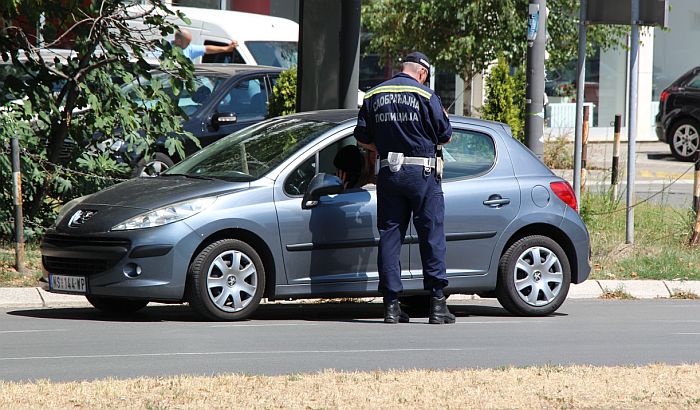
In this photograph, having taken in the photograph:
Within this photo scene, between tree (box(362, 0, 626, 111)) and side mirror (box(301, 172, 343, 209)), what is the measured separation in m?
12.8

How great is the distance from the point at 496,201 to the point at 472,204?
192mm

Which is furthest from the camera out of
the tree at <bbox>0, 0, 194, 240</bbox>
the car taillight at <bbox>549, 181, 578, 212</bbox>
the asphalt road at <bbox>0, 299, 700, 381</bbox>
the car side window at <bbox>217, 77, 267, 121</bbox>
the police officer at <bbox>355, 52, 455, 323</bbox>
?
the car side window at <bbox>217, 77, 267, 121</bbox>

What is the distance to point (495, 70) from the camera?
1886 cm

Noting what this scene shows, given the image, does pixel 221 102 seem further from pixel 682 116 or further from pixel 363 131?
pixel 682 116

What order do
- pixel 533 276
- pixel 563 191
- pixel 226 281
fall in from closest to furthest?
1. pixel 226 281
2. pixel 533 276
3. pixel 563 191

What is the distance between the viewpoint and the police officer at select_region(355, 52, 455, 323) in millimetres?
8875

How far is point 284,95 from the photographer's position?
1517 cm

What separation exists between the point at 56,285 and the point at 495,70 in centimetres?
1088

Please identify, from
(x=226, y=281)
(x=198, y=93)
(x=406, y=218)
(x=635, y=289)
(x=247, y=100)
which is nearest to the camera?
(x=226, y=281)

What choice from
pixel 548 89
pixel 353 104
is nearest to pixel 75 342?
pixel 353 104

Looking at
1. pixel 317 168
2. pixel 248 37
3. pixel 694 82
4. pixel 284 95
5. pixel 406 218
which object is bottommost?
pixel 406 218

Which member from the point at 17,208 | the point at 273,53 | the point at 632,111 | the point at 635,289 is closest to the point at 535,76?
the point at 632,111

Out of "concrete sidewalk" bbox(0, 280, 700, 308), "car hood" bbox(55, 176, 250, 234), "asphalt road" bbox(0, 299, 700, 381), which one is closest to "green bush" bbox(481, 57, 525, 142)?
"concrete sidewalk" bbox(0, 280, 700, 308)

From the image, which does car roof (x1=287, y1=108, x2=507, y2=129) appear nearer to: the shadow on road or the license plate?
the shadow on road
